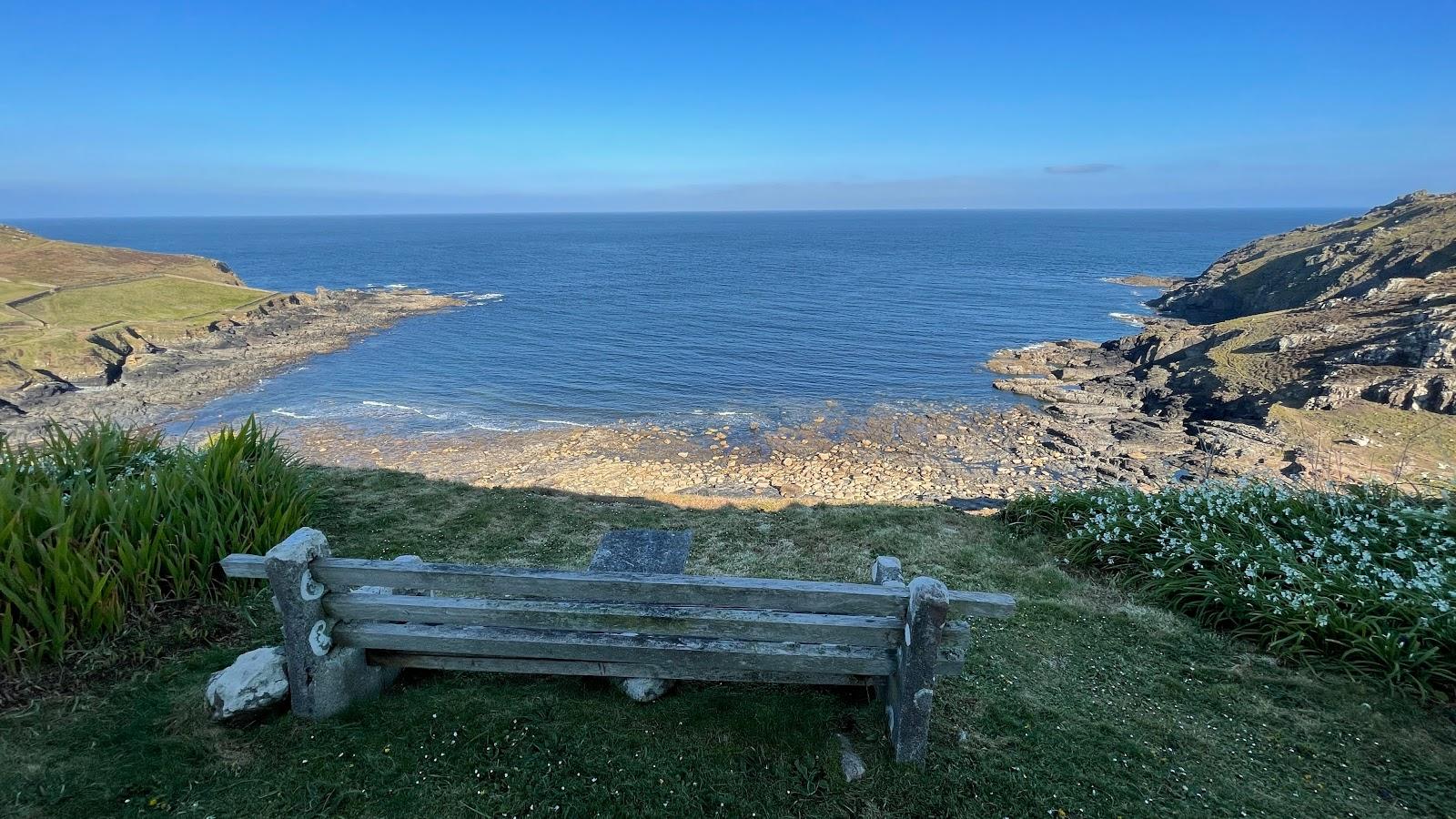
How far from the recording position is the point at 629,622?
13.7 feet

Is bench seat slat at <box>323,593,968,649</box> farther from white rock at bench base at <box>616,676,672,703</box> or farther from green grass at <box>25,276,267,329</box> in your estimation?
green grass at <box>25,276,267,329</box>

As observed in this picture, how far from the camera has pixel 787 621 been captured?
13.6 feet

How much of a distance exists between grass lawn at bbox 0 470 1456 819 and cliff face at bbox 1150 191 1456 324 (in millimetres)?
46576

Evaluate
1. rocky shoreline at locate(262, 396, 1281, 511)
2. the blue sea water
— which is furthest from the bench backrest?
the blue sea water

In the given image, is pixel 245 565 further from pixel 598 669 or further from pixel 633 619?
pixel 633 619

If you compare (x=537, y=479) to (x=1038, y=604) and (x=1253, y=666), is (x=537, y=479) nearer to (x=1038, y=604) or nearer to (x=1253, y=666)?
(x=1038, y=604)

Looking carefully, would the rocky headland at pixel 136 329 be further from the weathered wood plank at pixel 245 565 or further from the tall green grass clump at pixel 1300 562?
the tall green grass clump at pixel 1300 562

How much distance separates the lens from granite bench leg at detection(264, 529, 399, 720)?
400 centimetres

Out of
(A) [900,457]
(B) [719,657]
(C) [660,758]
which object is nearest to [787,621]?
(B) [719,657]

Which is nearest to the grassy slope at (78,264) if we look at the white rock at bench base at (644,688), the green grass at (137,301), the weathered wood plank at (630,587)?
the green grass at (137,301)

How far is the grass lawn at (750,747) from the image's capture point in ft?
12.7

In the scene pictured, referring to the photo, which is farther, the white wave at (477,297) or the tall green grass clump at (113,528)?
the white wave at (477,297)

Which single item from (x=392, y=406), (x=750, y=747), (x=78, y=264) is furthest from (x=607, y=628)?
(x=78, y=264)

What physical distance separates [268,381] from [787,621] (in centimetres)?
3835
